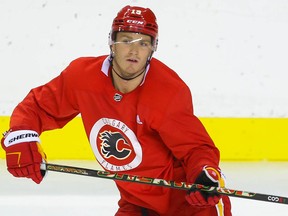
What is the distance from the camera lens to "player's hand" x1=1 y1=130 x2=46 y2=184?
7.43 ft

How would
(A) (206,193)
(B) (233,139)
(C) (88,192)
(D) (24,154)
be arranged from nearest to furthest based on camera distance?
(A) (206,193) → (D) (24,154) → (C) (88,192) → (B) (233,139)

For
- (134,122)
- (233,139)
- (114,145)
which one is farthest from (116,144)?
(233,139)

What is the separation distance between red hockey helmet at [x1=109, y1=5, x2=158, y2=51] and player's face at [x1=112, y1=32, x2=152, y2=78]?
19mm

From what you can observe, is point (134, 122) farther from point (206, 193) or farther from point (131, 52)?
point (206, 193)

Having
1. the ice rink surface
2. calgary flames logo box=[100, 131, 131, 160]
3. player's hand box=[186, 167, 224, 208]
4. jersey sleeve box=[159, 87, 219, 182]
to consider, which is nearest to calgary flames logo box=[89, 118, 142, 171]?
calgary flames logo box=[100, 131, 131, 160]

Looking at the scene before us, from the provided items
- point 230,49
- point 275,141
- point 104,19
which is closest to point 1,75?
point 104,19

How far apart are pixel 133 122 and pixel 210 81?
63.9 inches

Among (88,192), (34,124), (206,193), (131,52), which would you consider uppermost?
(131,52)

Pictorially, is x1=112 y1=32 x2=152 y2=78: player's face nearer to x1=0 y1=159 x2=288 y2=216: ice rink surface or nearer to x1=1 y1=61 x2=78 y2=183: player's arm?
x1=1 y1=61 x2=78 y2=183: player's arm

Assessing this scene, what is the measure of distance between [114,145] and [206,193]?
40cm

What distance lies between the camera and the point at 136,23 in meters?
2.29

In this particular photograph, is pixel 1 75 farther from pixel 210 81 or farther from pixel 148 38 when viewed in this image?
pixel 148 38

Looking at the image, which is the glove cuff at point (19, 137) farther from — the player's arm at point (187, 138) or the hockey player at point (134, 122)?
the player's arm at point (187, 138)

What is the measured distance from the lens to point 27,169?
2.27m
